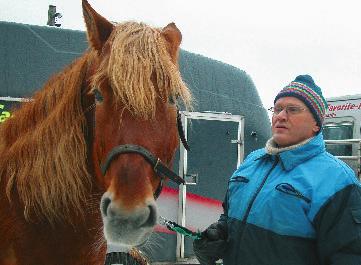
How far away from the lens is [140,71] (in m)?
1.97

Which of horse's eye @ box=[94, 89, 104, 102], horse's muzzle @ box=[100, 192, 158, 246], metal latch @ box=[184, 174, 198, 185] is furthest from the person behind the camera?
metal latch @ box=[184, 174, 198, 185]

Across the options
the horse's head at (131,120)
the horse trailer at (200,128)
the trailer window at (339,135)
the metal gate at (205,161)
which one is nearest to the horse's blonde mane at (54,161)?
the horse's head at (131,120)

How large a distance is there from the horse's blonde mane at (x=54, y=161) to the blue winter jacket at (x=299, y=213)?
83cm

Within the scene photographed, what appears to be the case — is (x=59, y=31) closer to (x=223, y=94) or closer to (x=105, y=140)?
(x=223, y=94)

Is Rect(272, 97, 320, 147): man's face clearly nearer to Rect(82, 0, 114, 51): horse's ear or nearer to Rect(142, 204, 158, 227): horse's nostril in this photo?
Rect(142, 204, 158, 227): horse's nostril

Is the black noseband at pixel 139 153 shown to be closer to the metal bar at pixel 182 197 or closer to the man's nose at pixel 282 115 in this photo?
the man's nose at pixel 282 115

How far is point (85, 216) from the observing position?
2.25 m

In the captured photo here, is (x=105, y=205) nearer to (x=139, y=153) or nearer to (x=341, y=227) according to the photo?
(x=139, y=153)

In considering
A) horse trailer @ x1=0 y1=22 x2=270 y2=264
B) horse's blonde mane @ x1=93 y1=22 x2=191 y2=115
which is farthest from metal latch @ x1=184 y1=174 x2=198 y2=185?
horse's blonde mane @ x1=93 y1=22 x2=191 y2=115

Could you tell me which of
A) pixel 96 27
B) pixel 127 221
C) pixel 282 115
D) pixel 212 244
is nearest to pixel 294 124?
pixel 282 115

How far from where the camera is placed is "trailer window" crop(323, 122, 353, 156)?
36.7ft

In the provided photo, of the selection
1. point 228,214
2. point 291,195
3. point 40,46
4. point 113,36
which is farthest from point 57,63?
point 291,195

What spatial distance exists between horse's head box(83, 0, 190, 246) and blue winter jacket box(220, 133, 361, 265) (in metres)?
0.41

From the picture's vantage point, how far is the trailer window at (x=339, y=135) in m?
11.2
